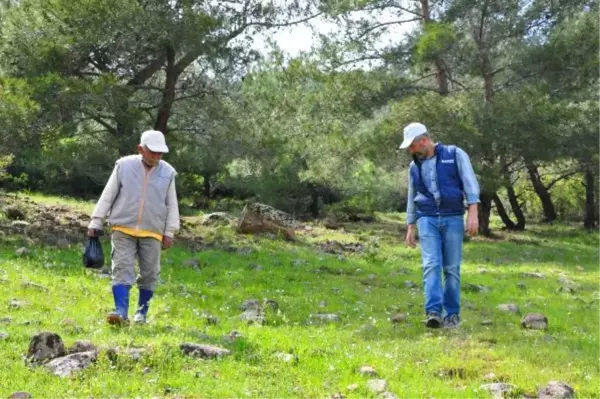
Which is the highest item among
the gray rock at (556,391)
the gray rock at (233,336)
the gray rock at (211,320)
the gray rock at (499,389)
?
the gray rock at (556,391)

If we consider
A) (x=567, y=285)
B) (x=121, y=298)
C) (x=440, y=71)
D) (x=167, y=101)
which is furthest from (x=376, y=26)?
(x=121, y=298)

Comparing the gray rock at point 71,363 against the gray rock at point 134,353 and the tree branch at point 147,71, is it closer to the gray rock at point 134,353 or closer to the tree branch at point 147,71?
the gray rock at point 134,353

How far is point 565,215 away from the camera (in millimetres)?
39969

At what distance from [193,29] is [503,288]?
32.7 ft

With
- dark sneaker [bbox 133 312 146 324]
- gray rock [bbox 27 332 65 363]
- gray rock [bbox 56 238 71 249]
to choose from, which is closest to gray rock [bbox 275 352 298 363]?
gray rock [bbox 27 332 65 363]

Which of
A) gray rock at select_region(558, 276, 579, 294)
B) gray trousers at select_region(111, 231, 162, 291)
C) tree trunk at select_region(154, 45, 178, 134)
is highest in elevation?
tree trunk at select_region(154, 45, 178, 134)

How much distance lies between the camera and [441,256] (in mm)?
7914

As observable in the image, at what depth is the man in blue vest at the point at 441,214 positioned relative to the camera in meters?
7.76

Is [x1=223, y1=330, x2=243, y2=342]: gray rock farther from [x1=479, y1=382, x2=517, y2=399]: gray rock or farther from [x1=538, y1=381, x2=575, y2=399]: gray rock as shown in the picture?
[x1=538, y1=381, x2=575, y2=399]: gray rock

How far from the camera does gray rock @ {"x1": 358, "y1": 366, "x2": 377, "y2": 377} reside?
537 cm

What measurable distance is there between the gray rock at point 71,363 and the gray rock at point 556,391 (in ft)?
11.2

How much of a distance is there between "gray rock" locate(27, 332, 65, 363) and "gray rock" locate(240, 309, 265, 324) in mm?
2821

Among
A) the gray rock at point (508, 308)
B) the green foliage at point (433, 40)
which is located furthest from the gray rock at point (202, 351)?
the green foliage at point (433, 40)

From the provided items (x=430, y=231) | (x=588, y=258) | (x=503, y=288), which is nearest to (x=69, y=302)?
(x=430, y=231)
